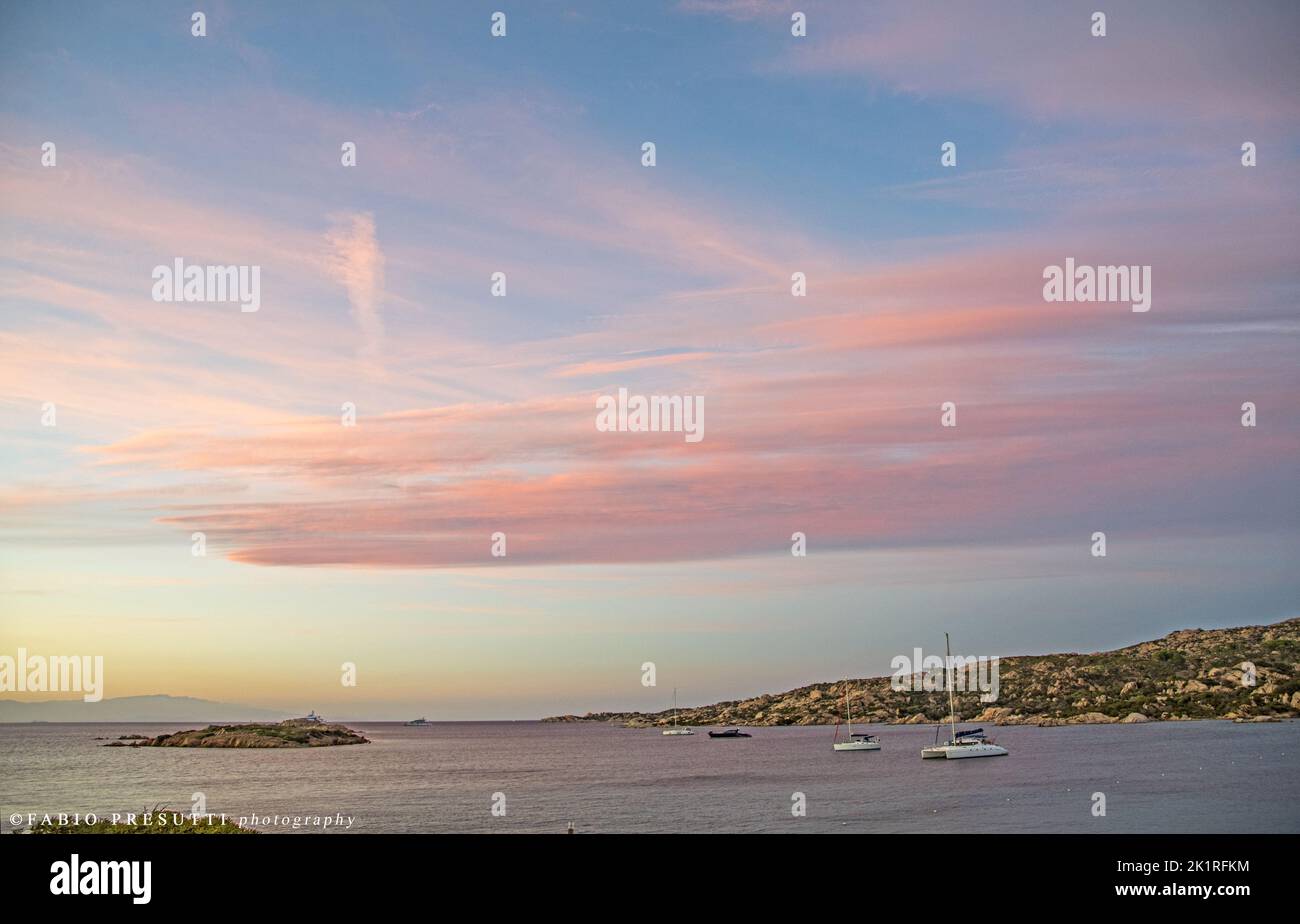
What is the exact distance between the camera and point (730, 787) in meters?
73.6

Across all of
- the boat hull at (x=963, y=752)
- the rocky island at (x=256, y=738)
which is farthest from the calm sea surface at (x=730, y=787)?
the rocky island at (x=256, y=738)

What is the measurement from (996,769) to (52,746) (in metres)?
136

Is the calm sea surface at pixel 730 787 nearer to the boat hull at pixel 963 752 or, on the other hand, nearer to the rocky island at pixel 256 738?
the boat hull at pixel 963 752

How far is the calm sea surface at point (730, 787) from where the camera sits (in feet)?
167

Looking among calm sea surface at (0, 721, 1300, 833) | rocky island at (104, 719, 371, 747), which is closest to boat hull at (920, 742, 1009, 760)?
calm sea surface at (0, 721, 1300, 833)

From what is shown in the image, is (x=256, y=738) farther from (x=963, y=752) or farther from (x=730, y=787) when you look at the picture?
(x=963, y=752)

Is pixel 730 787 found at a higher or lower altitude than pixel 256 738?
higher

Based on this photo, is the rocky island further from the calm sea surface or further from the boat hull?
the boat hull

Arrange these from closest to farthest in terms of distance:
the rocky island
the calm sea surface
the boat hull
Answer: the calm sea surface
the boat hull
the rocky island

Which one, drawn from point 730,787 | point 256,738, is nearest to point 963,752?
point 730,787

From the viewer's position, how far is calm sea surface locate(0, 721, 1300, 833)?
167ft

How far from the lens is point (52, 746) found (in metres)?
150
